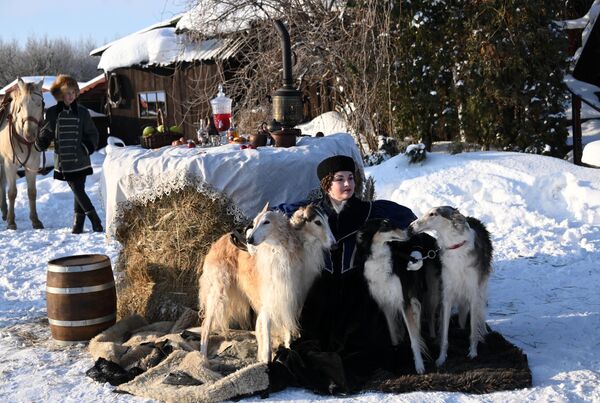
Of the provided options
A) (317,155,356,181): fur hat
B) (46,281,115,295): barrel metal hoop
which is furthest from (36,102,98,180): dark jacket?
(317,155,356,181): fur hat

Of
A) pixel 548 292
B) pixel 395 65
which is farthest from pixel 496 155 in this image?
pixel 548 292

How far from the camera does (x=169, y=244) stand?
5.49m

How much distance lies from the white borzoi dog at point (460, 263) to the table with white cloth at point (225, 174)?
1459mm

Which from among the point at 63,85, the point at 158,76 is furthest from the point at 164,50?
the point at 63,85

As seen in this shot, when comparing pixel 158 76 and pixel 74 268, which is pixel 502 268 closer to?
pixel 74 268

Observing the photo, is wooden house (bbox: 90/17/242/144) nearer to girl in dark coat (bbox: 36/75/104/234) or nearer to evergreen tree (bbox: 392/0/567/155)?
evergreen tree (bbox: 392/0/567/155)

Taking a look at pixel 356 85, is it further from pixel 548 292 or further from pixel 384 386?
pixel 384 386

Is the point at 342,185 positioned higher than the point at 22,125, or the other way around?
the point at 22,125

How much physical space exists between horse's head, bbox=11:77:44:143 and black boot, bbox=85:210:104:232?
5.16 feet

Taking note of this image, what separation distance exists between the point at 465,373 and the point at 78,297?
3.11m

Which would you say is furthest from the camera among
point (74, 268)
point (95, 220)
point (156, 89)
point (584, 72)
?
point (156, 89)

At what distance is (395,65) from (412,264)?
8.11 meters

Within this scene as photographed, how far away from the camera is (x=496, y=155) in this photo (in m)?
10.3

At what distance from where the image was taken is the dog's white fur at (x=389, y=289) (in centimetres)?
423
